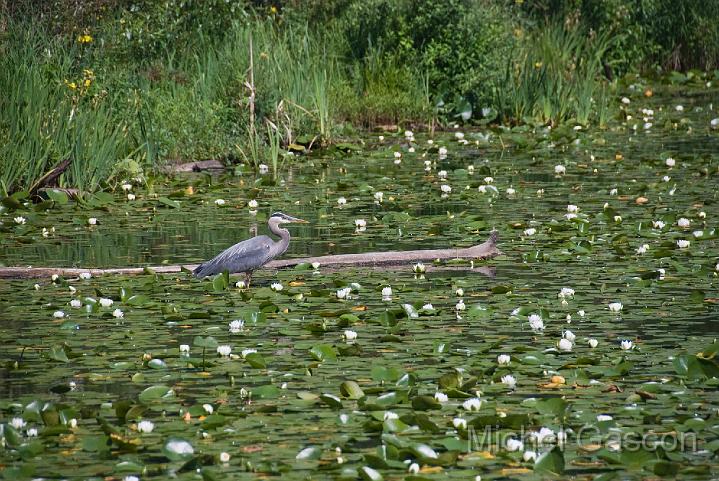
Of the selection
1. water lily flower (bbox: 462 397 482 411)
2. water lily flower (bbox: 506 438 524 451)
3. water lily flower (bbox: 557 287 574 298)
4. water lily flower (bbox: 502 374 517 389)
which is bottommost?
water lily flower (bbox: 557 287 574 298)

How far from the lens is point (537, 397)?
586 cm

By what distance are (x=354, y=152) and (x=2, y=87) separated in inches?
179

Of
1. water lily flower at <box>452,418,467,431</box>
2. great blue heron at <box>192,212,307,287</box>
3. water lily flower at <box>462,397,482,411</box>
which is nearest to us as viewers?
water lily flower at <box>452,418,467,431</box>

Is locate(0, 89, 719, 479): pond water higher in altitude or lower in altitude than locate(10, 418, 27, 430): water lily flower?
lower

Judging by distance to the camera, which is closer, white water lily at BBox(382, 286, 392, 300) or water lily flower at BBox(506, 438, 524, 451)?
water lily flower at BBox(506, 438, 524, 451)

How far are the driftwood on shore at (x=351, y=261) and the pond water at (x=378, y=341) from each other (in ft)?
0.30

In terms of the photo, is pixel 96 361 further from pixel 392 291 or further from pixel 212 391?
pixel 392 291

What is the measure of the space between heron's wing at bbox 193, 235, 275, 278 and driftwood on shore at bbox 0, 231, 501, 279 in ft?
0.70

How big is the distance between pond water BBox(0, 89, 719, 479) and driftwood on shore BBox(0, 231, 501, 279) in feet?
0.30

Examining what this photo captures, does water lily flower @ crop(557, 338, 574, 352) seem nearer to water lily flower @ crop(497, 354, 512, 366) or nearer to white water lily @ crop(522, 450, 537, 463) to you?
water lily flower @ crop(497, 354, 512, 366)

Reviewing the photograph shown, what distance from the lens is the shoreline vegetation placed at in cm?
1227

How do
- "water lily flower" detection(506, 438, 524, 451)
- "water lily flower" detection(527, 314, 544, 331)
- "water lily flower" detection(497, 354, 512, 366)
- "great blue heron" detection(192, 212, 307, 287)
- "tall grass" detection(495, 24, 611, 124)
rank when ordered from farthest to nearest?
1. "tall grass" detection(495, 24, 611, 124)
2. "great blue heron" detection(192, 212, 307, 287)
3. "water lily flower" detection(527, 314, 544, 331)
4. "water lily flower" detection(497, 354, 512, 366)
5. "water lily flower" detection(506, 438, 524, 451)

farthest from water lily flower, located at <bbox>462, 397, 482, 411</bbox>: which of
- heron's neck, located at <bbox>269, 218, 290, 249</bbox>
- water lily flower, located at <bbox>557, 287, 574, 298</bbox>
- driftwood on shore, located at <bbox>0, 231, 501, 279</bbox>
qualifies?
heron's neck, located at <bbox>269, 218, 290, 249</bbox>

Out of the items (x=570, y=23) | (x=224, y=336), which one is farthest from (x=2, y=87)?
(x=570, y=23)
